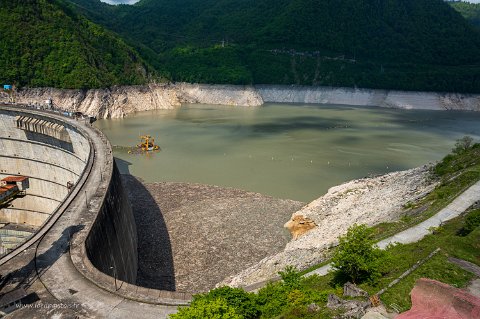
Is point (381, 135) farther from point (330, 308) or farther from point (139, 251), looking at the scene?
point (330, 308)

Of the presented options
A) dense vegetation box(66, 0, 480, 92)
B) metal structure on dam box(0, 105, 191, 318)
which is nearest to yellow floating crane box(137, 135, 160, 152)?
metal structure on dam box(0, 105, 191, 318)

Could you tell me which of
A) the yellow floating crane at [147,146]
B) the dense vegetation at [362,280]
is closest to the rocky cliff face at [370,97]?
the yellow floating crane at [147,146]

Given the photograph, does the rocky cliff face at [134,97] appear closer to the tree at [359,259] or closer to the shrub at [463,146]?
the shrub at [463,146]

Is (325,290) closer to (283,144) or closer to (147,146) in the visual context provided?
(147,146)

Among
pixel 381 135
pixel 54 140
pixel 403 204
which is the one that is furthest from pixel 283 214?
pixel 381 135

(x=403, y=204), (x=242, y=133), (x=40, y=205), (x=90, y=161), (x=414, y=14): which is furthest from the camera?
(x=414, y=14)

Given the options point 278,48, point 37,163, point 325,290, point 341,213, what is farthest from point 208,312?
point 278,48
